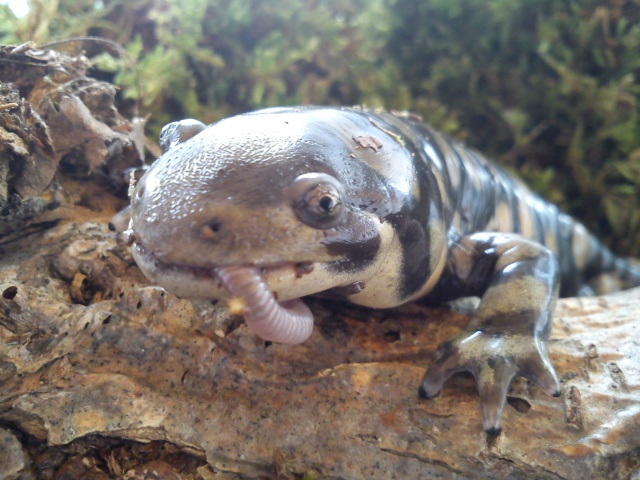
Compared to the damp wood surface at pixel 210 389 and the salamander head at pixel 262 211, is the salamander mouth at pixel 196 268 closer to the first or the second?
the salamander head at pixel 262 211

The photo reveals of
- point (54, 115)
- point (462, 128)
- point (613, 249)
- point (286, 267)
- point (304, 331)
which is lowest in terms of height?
point (613, 249)

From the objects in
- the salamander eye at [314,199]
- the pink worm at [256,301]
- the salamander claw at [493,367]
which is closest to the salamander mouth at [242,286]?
the pink worm at [256,301]

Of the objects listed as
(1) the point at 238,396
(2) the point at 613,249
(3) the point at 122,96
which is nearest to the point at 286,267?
(1) the point at 238,396

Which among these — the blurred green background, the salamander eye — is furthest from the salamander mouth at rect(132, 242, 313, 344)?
the blurred green background

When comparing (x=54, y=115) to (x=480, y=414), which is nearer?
(x=480, y=414)

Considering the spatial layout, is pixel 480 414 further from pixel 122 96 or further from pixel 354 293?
pixel 122 96

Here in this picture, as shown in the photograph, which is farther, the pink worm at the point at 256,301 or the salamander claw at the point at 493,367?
the salamander claw at the point at 493,367

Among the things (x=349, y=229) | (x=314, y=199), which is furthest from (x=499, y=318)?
(x=314, y=199)
